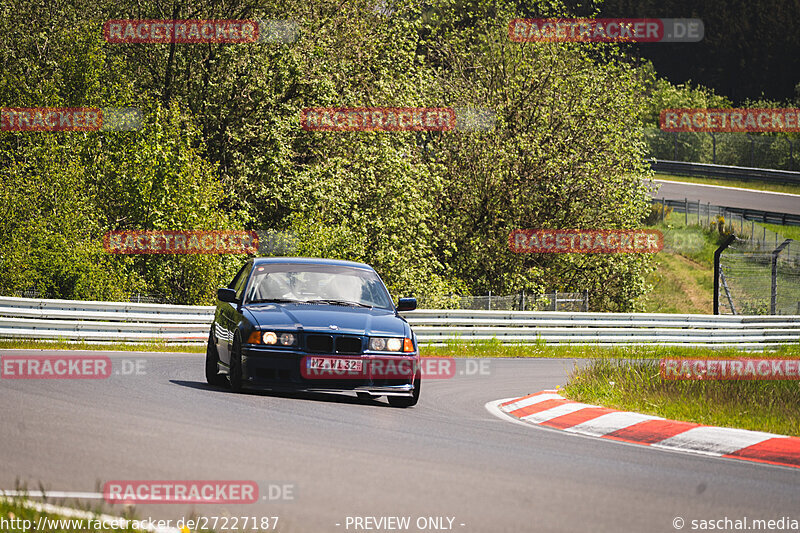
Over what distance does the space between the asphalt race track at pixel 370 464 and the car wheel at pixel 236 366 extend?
251 mm

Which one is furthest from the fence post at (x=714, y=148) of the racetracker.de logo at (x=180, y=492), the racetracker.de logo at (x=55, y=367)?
the racetracker.de logo at (x=180, y=492)

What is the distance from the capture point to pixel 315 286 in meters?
12.6

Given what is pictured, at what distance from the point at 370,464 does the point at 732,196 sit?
55865 mm

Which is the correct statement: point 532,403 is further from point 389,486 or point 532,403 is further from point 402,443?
point 389,486

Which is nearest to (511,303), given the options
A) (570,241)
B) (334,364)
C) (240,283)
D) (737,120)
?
(570,241)

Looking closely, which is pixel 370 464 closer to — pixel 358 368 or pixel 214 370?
pixel 358 368

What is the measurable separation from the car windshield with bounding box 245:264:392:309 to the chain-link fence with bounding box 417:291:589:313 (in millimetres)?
14679

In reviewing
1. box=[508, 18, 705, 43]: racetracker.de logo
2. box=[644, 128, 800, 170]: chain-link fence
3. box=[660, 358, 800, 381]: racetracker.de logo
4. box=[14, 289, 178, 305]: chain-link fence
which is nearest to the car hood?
box=[660, 358, 800, 381]: racetracker.de logo

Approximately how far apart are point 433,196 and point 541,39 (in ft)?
22.0

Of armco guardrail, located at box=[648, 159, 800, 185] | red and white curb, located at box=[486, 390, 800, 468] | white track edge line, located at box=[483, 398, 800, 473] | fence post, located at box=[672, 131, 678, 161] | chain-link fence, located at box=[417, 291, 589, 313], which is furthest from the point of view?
fence post, located at box=[672, 131, 678, 161]

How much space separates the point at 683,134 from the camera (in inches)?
2923

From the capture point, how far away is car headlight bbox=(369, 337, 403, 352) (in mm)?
11305

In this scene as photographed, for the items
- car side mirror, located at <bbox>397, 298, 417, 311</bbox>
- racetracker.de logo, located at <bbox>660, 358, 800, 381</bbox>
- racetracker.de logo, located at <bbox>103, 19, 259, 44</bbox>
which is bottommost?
racetracker.de logo, located at <bbox>660, 358, 800, 381</bbox>

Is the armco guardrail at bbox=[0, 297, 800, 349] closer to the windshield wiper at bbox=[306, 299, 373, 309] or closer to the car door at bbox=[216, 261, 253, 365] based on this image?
the car door at bbox=[216, 261, 253, 365]
